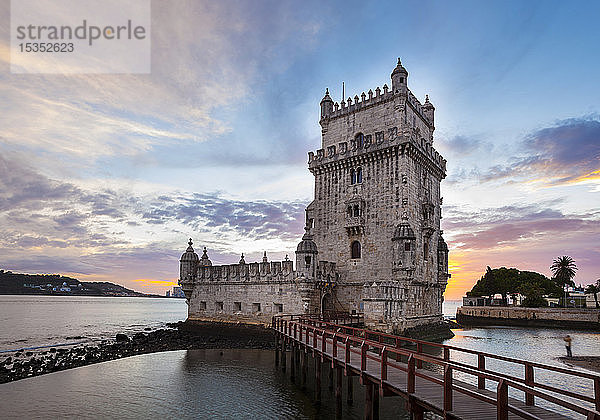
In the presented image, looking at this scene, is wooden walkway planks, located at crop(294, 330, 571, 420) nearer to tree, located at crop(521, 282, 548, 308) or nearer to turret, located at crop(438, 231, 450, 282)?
turret, located at crop(438, 231, 450, 282)

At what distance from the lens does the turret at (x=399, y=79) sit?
120 feet

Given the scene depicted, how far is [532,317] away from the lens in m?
65.8

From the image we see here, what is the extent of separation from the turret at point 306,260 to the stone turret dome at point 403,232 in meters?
6.73

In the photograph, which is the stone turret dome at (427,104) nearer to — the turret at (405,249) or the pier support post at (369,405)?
the turret at (405,249)

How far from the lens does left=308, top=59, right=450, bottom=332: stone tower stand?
1319 inches

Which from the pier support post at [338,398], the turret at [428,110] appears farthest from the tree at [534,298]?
the pier support post at [338,398]

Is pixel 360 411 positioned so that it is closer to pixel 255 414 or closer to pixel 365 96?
pixel 255 414

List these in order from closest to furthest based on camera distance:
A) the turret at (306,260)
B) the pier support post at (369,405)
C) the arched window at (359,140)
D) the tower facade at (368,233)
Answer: the pier support post at (369,405) < the tower facade at (368,233) < the turret at (306,260) < the arched window at (359,140)

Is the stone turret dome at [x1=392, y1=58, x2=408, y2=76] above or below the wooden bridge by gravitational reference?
above

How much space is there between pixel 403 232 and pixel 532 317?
4512 centimetres

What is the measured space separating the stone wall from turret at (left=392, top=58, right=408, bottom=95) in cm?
4598

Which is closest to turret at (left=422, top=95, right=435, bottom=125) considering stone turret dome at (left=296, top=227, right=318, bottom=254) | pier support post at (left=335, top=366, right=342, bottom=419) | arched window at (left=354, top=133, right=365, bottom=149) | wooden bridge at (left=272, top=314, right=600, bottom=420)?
arched window at (left=354, top=133, right=365, bottom=149)

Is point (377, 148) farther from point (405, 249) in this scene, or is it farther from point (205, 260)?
Answer: point (205, 260)

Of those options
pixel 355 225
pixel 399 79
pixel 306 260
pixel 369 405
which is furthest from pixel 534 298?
pixel 369 405
